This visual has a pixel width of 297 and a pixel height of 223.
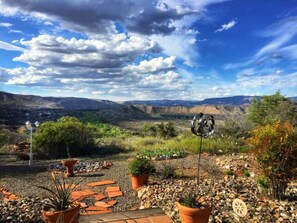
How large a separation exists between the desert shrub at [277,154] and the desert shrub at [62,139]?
8778 mm

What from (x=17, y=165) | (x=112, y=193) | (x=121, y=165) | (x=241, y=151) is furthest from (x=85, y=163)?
(x=241, y=151)

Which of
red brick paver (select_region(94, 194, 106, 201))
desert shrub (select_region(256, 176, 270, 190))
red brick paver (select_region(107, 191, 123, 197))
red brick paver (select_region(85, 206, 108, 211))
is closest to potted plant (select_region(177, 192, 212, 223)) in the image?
desert shrub (select_region(256, 176, 270, 190))

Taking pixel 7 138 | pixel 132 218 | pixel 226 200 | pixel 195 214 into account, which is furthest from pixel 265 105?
pixel 132 218

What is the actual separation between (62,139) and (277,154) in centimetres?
942

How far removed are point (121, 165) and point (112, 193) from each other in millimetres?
3061

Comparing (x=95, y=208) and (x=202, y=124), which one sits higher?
(x=202, y=124)

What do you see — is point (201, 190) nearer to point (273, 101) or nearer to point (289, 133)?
point (289, 133)

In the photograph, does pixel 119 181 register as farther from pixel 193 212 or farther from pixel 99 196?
pixel 193 212

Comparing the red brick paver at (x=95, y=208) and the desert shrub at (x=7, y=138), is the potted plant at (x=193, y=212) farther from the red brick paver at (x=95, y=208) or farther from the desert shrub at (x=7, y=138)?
the desert shrub at (x=7, y=138)

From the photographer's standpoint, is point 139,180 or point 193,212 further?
point 139,180

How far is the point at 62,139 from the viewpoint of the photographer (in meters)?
12.6

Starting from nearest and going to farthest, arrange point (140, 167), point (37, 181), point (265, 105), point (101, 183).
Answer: point (37, 181)
point (140, 167)
point (101, 183)
point (265, 105)

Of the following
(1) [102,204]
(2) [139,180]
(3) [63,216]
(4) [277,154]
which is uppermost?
(4) [277,154]

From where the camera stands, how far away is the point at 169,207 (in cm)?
538
